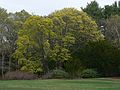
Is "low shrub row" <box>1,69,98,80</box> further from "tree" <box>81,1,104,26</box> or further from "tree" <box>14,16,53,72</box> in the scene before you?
"tree" <box>81,1,104,26</box>

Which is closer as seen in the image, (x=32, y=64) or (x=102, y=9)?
(x=32, y=64)

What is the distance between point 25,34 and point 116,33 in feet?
59.0

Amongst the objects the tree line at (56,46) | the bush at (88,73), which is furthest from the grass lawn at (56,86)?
the bush at (88,73)

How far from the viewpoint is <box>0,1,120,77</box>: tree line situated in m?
45.7

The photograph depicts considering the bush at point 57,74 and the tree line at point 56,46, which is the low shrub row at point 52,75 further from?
the tree line at point 56,46

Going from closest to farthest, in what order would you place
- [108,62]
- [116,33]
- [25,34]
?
[108,62]
[25,34]
[116,33]

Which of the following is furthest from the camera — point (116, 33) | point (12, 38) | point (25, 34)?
point (116, 33)

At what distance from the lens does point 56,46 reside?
47.8 metres

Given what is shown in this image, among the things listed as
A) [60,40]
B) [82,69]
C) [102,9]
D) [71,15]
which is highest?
[102,9]

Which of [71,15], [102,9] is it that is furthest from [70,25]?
[102,9]

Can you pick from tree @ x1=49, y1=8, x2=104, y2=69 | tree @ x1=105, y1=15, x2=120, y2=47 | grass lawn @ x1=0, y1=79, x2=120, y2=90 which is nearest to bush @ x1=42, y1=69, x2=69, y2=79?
tree @ x1=49, y1=8, x2=104, y2=69

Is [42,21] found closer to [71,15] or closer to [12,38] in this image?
[71,15]

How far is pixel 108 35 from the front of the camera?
60531mm

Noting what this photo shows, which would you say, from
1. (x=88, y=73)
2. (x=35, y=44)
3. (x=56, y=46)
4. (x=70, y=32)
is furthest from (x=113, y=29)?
(x=88, y=73)
